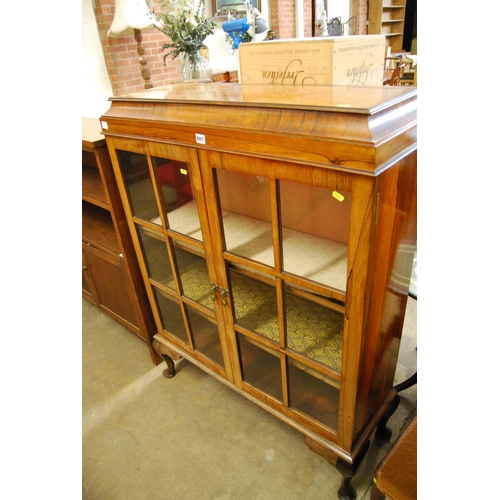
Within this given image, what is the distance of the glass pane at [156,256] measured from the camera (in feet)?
4.70

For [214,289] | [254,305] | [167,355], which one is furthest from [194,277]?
[167,355]

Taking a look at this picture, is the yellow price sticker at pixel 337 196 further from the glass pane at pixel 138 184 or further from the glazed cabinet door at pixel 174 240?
the glass pane at pixel 138 184

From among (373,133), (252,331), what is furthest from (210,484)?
(373,133)

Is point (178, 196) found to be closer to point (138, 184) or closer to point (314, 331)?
point (138, 184)

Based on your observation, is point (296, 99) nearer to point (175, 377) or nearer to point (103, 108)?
point (175, 377)

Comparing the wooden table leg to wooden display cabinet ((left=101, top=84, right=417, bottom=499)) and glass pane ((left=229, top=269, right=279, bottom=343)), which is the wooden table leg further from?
glass pane ((left=229, top=269, right=279, bottom=343))

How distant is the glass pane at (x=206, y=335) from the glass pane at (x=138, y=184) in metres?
0.43

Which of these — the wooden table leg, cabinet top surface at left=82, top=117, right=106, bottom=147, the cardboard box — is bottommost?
the wooden table leg

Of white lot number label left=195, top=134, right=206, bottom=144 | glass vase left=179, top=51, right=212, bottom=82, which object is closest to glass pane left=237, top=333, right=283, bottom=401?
white lot number label left=195, top=134, right=206, bottom=144

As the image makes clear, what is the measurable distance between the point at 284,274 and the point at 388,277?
0.28 metres

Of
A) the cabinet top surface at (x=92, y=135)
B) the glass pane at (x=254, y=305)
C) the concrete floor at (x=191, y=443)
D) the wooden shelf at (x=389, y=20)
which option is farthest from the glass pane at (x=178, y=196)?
the wooden shelf at (x=389, y=20)

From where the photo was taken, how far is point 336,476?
1.41 metres

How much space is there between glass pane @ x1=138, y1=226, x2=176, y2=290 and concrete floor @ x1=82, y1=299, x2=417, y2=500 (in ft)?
2.10

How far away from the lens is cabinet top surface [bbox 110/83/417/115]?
0.79 m
